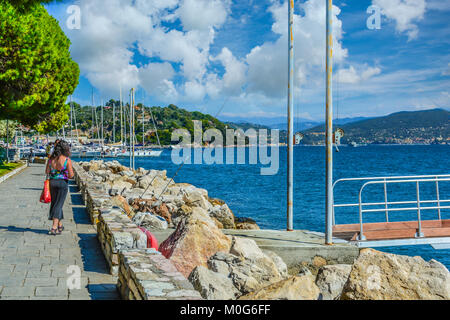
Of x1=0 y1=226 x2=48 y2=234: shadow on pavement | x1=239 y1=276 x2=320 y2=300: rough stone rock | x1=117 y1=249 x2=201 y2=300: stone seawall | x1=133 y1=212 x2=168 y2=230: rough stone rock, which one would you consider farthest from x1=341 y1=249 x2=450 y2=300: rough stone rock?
x1=0 y1=226 x2=48 y2=234: shadow on pavement

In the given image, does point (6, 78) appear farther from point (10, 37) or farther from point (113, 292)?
point (113, 292)

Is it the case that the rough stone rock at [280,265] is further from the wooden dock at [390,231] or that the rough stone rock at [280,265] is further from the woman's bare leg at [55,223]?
the woman's bare leg at [55,223]

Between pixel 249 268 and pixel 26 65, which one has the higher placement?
pixel 26 65

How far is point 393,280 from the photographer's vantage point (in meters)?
6.25

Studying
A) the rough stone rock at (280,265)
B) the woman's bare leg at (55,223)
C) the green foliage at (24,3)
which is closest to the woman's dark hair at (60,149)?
the woman's bare leg at (55,223)

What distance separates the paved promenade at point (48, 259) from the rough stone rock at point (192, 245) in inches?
46.2

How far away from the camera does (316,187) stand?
40500mm

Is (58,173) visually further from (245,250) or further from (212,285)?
(212,285)

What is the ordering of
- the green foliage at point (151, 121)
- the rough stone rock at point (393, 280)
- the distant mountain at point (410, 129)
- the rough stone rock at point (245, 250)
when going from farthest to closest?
the distant mountain at point (410, 129) → the green foliage at point (151, 121) → the rough stone rock at point (245, 250) → the rough stone rock at point (393, 280)

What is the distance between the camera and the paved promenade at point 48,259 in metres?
5.69

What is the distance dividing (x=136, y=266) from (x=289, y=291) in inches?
73.9

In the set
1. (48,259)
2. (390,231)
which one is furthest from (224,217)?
(48,259)

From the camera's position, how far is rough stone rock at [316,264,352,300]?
23.8ft
